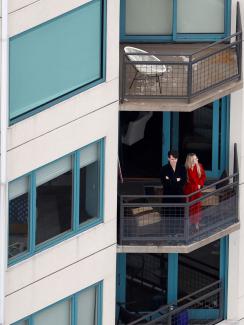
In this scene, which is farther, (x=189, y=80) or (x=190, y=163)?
(x=190, y=163)

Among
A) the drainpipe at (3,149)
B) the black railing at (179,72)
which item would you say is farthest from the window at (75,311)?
the black railing at (179,72)

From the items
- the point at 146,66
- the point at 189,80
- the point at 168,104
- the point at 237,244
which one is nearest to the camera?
the point at 189,80

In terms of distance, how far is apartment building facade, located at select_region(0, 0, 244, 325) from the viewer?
36781 millimetres

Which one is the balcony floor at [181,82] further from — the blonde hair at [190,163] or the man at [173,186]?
the blonde hair at [190,163]

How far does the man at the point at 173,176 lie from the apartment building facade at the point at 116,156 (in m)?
0.52

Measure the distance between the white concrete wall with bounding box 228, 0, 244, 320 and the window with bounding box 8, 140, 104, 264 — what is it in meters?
3.56

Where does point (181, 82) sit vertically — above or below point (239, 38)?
below

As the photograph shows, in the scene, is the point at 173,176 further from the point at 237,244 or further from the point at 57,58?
the point at 57,58

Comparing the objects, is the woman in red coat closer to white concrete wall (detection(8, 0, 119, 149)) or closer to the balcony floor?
the balcony floor

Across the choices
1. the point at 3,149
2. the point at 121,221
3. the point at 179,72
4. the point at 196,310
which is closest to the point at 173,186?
the point at 121,221

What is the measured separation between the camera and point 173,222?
3881 cm

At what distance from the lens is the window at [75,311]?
3834cm

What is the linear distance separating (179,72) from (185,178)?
2.36 m

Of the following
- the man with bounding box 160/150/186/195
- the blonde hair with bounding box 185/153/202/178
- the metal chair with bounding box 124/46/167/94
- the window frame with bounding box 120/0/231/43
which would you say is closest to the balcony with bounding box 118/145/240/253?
the man with bounding box 160/150/186/195
